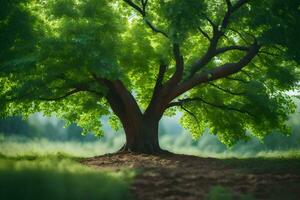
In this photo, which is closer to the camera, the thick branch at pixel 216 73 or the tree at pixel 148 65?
the tree at pixel 148 65

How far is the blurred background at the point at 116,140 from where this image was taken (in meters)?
38.9

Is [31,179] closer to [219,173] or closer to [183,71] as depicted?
[219,173]

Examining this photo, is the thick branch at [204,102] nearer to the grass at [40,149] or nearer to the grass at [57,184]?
the grass at [40,149]

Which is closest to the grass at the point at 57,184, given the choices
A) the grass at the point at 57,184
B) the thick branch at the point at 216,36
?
the grass at the point at 57,184

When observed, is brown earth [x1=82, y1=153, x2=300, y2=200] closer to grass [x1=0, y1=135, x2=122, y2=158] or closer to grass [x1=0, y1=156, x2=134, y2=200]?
grass [x1=0, y1=156, x2=134, y2=200]

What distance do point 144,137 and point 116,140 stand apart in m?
37.3

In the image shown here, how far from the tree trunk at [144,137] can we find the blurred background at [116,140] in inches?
389

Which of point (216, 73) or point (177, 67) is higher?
point (177, 67)

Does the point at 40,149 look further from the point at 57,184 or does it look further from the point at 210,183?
the point at 57,184

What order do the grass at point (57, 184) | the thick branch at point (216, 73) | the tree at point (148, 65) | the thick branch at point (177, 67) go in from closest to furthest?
the grass at point (57, 184)
the tree at point (148, 65)
the thick branch at point (177, 67)
the thick branch at point (216, 73)

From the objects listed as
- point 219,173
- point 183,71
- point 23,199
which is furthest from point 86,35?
point 23,199

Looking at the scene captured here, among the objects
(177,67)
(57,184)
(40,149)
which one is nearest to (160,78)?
(177,67)

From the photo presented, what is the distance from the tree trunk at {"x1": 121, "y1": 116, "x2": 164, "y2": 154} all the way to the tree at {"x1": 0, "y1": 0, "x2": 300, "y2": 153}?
5cm

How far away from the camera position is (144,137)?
2189 centimetres
